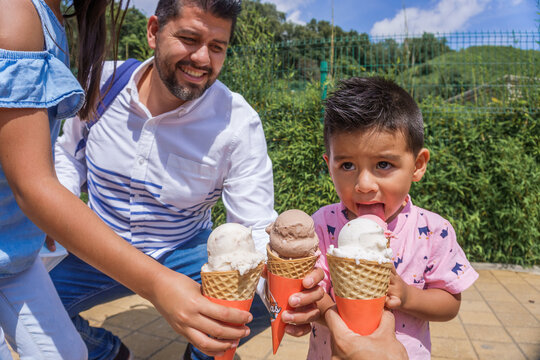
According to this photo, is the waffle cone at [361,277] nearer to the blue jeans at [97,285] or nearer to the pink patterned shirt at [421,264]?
the pink patterned shirt at [421,264]

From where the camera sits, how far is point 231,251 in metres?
1.52

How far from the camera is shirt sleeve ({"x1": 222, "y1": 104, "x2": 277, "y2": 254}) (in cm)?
267

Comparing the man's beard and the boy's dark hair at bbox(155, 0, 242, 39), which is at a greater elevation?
the boy's dark hair at bbox(155, 0, 242, 39)

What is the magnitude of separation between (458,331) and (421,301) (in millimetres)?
2612

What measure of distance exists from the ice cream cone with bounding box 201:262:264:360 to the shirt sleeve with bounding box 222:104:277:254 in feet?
3.30

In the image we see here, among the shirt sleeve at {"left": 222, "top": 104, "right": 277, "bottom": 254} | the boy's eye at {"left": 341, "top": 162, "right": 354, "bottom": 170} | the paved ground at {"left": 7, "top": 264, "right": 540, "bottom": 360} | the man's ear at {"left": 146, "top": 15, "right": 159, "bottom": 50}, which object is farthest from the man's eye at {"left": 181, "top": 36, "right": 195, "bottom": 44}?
the paved ground at {"left": 7, "top": 264, "right": 540, "bottom": 360}

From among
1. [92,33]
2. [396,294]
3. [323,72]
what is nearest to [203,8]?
[92,33]

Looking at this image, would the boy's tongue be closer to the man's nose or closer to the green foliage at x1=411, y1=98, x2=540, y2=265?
the man's nose

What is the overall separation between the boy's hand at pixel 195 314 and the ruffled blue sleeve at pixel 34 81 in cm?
79

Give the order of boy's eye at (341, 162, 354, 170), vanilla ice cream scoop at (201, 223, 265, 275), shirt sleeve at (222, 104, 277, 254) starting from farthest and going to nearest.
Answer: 1. shirt sleeve at (222, 104, 277, 254)
2. boy's eye at (341, 162, 354, 170)
3. vanilla ice cream scoop at (201, 223, 265, 275)

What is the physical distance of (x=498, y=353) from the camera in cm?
354

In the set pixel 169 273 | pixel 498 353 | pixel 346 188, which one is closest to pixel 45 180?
pixel 169 273

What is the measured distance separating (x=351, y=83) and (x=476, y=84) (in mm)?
4769

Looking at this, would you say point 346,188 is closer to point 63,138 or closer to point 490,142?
point 63,138
